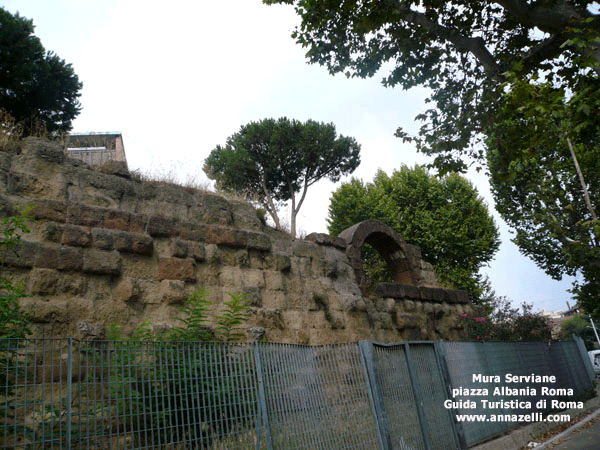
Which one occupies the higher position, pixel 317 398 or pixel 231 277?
pixel 231 277

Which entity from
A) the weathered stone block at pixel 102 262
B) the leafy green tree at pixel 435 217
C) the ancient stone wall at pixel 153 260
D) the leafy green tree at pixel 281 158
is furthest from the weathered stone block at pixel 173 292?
the leafy green tree at pixel 281 158

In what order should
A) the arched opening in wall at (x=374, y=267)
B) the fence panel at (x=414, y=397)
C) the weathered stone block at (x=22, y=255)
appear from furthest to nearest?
the arched opening in wall at (x=374, y=267), the fence panel at (x=414, y=397), the weathered stone block at (x=22, y=255)

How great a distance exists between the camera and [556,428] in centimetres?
831

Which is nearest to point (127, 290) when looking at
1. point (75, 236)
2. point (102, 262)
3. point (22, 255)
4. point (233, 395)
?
point (102, 262)

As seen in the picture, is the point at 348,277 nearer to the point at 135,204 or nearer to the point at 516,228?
the point at 135,204

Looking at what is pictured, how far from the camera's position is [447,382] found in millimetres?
6297

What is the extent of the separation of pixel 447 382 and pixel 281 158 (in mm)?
21699

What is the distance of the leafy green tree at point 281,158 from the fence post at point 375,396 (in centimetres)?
2143

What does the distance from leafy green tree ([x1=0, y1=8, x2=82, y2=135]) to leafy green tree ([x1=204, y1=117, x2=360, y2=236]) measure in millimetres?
12233

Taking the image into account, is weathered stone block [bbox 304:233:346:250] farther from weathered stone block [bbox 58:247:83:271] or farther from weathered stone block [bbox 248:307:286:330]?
weathered stone block [bbox 58:247:83:271]

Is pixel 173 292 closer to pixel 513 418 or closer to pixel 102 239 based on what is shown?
pixel 102 239

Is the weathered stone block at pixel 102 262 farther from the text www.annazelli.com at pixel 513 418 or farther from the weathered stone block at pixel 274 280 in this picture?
the text www.annazelli.com at pixel 513 418

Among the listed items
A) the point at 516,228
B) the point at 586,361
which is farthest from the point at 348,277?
the point at 516,228

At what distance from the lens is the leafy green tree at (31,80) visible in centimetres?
1226
